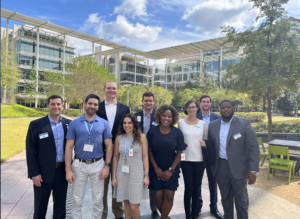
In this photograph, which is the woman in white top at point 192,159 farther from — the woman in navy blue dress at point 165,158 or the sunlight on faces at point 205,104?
the sunlight on faces at point 205,104

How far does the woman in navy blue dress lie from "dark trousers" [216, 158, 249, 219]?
2.69ft

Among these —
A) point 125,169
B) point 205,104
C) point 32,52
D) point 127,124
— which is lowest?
point 125,169

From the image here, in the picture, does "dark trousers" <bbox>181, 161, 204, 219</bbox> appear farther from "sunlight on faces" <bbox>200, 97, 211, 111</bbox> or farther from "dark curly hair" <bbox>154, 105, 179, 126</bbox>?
"sunlight on faces" <bbox>200, 97, 211, 111</bbox>

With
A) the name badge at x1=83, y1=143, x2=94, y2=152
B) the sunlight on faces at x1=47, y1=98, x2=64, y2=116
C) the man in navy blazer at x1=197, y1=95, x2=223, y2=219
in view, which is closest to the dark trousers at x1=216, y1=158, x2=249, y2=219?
the man in navy blazer at x1=197, y1=95, x2=223, y2=219

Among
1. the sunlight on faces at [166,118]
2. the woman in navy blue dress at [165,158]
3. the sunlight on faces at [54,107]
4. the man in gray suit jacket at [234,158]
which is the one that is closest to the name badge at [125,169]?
the woman in navy blue dress at [165,158]

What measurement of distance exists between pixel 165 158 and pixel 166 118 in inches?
26.7

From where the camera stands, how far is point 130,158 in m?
3.41

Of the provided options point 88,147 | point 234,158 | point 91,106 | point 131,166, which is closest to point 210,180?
point 234,158

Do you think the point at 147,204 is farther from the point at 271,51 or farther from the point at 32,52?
Answer: the point at 32,52

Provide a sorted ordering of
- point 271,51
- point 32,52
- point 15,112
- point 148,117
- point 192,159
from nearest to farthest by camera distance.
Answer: point 192,159 → point 148,117 → point 271,51 → point 15,112 → point 32,52

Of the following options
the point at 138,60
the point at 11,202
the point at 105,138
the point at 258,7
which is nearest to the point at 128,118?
the point at 105,138

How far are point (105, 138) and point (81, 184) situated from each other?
0.82 metres

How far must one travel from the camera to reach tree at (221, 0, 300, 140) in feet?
30.5

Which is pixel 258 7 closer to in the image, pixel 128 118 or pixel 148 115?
pixel 148 115
